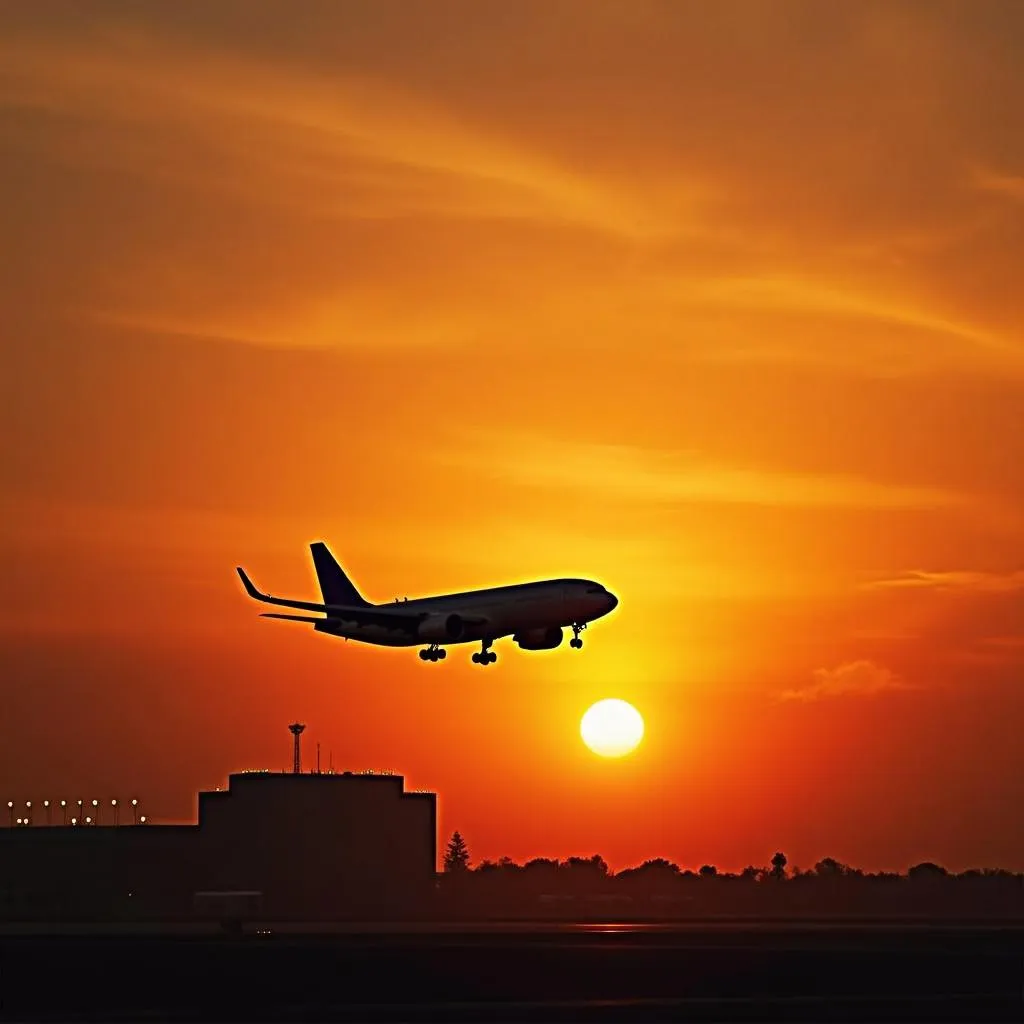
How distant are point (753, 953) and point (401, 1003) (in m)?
35.7

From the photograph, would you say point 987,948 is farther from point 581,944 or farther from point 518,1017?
point 518,1017

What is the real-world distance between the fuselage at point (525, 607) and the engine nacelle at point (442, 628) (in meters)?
0.29

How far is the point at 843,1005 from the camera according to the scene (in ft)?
300

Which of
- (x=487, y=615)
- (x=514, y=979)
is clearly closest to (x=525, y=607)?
(x=487, y=615)

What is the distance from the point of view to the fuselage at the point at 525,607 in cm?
15750

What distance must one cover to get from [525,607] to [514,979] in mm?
60155

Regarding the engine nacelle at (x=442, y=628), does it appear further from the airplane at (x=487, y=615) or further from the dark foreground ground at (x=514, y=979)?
the dark foreground ground at (x=514, y=979)

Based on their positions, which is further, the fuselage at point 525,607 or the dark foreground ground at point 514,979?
the fuselage at point 525,607

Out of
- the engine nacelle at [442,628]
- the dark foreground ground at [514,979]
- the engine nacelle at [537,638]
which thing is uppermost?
the engine nacelle at [442,628]

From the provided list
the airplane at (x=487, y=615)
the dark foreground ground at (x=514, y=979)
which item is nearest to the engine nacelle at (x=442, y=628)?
the airplane at (x=487, y=615)

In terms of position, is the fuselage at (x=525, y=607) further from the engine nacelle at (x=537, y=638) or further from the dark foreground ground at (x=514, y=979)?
the dark foreground ground at (x=514, y=979)

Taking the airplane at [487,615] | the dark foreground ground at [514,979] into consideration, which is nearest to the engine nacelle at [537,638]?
the airplane at [487,615]

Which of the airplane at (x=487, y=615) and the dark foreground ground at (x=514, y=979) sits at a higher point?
the airplane at (x=487, y=615)

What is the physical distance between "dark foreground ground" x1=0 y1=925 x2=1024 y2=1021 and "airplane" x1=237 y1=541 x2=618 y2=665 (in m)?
28.6
